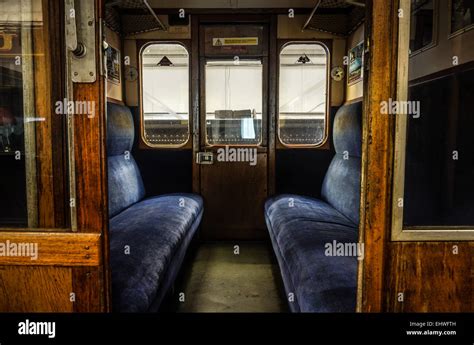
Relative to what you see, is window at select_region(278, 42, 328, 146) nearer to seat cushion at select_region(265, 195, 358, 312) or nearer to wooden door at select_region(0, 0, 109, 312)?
seat cushion at select_region(265, 195, 358, 312)

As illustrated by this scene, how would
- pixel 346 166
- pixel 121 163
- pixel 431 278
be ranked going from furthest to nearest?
pixel 121 163 → pixel 346 166 → pixel 431 278

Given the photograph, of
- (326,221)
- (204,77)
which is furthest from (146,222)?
(204,77)

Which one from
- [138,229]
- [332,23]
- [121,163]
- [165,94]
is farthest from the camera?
[165,94]

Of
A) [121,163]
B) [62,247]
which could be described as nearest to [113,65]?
[121,163]

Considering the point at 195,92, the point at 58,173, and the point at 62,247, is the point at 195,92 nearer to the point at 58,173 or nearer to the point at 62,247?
the point at 58,173

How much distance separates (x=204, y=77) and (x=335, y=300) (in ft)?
10.9

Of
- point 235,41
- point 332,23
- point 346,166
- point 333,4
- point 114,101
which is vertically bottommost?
point 346,166

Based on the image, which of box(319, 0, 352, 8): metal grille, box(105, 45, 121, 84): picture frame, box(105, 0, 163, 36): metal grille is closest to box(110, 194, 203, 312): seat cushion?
box(105, 45, 121, 84): picture frame

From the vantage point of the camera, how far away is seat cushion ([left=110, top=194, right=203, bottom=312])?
1804 mm

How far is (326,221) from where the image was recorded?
321 centimetres

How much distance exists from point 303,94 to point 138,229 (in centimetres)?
268

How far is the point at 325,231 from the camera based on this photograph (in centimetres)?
285

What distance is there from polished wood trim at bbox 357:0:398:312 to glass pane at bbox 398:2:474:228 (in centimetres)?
58

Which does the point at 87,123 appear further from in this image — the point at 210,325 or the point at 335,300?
the point at 335,300
